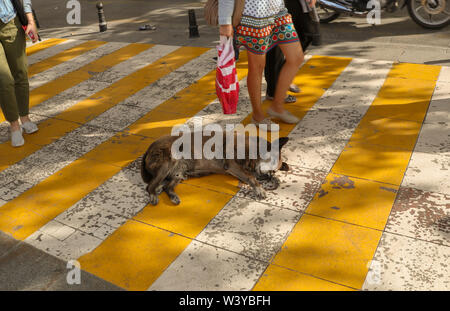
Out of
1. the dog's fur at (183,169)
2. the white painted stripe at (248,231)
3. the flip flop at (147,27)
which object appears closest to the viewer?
the white painted stripe at (248,231)

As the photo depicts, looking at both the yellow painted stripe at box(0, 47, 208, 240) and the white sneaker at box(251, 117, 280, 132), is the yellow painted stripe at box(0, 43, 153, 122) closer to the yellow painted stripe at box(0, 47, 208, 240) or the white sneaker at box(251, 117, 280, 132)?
the yellow painted stripe at box(0, 47, 208, 240)

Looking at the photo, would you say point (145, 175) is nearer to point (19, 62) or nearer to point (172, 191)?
point (172, 191)

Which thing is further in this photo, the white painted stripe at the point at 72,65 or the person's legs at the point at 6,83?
the white painted stripe at the point at 72,65

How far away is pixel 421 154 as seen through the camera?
4215 millimetres

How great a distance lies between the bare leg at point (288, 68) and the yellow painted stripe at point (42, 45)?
6.93 metres

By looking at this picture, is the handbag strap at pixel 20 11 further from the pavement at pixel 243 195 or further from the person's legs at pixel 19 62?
the pavement at pixel 243 195

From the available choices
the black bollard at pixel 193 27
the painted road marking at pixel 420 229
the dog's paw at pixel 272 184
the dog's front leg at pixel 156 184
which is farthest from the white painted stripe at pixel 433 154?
the black bollard at pixel 193 27

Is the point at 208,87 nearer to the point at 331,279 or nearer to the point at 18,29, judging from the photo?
the point at 18,29

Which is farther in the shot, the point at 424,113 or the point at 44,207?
the point at 424,113

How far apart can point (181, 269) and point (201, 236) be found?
40 cm

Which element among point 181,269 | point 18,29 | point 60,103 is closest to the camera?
point 181,269

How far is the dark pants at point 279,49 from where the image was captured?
5207 millimetres

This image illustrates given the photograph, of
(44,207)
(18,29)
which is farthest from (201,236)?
(18,29)

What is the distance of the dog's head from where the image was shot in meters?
3.97
